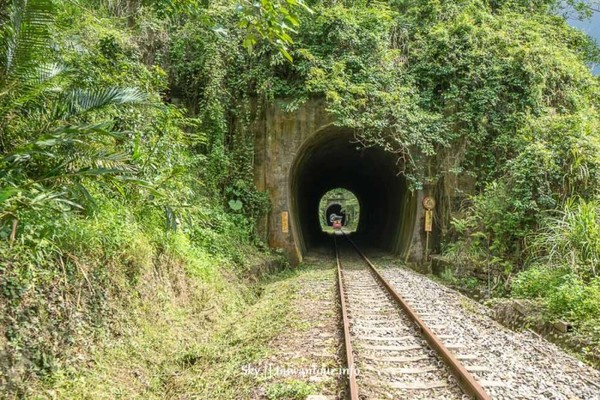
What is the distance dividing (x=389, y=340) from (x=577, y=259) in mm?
3663

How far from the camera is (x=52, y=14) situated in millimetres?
4258

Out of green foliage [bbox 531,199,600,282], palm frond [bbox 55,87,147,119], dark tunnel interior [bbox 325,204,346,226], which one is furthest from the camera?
dark tunnel interior [bbox 325,204,346,226]

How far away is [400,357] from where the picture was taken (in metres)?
4.86

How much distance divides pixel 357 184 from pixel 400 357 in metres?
22.0

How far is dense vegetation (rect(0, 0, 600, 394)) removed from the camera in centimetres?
391

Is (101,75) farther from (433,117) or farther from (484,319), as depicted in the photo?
(433,117)

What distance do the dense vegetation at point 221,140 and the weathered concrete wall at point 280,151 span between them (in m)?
0.48

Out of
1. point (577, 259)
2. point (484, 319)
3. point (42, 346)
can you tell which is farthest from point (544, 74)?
point (42, 346)

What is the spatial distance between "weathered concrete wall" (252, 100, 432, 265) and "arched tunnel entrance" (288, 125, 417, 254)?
385mm

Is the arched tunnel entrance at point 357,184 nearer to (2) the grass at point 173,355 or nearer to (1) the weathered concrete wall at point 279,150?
(1) the weathered concrete wall at point 279,150

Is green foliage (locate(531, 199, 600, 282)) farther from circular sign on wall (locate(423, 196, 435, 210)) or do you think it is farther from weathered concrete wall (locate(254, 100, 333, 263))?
weathered concrete wall (locate(254, 100, 333, 263))

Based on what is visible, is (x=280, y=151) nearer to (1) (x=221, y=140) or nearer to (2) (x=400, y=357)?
(1) (x=221, y=140)

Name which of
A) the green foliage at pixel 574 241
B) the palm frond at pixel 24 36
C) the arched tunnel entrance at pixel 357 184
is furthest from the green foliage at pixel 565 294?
the palm frond at pixel 24 36

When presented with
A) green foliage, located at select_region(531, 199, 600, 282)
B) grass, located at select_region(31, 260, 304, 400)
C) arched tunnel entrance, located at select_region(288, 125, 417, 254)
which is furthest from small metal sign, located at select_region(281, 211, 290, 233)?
green foliage, located at select_region(531, 199, 600, 282)
